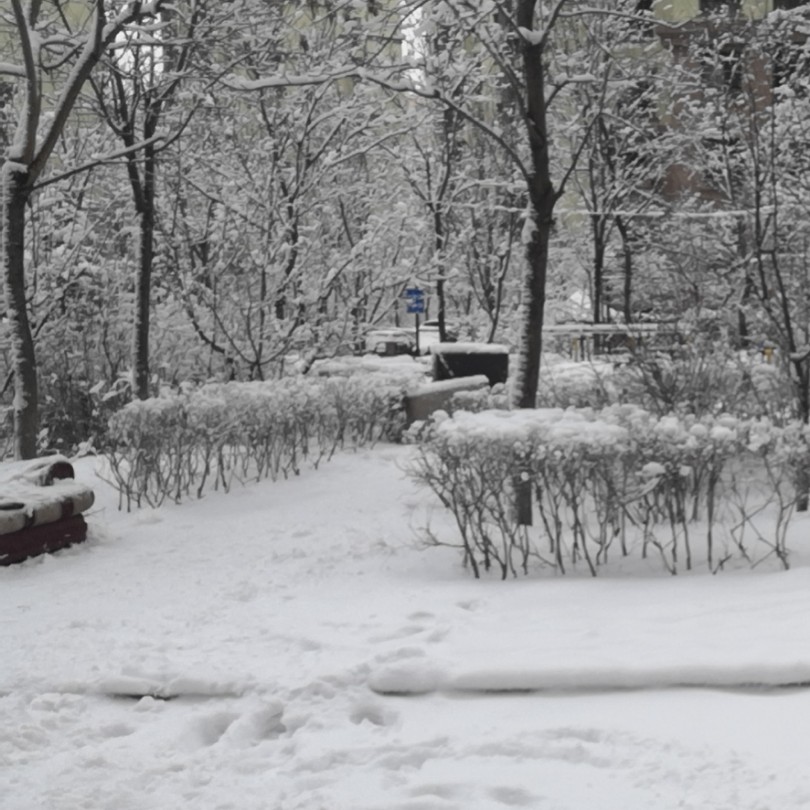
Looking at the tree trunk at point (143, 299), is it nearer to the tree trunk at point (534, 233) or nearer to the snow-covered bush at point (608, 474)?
the tree trunk at point (534, 233)

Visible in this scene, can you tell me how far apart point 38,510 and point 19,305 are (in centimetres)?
278

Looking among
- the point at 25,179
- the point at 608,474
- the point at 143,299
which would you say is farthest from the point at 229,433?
the point at 608,474

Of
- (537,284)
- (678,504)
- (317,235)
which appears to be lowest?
(678,504)

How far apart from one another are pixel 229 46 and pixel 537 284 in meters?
5.06

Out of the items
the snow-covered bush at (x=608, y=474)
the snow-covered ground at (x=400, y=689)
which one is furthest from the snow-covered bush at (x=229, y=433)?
the snow-covered bush at (x=608, y=474)

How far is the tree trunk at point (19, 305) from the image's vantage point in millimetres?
10164

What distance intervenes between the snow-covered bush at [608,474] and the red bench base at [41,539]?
2835 millimetres

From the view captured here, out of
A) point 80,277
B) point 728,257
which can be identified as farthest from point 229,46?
point 728,257

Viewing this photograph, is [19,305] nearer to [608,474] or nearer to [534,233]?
[534,233]

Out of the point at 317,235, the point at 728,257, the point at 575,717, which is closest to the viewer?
the point at 575,717

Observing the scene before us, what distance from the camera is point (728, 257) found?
77.4ft

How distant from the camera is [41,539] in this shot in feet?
27.5

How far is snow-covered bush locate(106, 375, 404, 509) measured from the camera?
10.3 meters

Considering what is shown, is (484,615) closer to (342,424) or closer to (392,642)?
(392,642)
